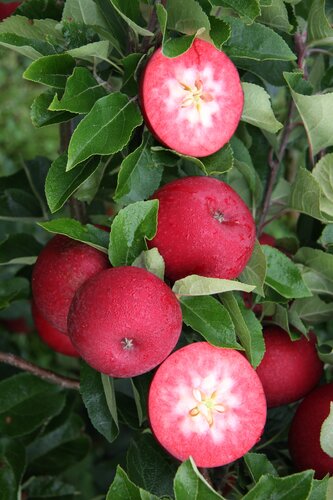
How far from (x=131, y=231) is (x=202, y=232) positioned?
58mm

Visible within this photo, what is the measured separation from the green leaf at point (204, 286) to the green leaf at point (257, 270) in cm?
6

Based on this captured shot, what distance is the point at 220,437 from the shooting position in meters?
0.61

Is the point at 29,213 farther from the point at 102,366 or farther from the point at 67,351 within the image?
the point at 102,366

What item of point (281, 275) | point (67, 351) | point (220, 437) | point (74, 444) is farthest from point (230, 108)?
point (74, 444)

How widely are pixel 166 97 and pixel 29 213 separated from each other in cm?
29

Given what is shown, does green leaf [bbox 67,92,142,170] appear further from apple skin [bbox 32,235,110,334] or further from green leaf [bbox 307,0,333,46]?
green leaf [bbox 307,0,333,46]

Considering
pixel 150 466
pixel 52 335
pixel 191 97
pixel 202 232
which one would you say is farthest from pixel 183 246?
pixel 52 335

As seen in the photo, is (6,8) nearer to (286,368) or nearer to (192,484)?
(286,368)

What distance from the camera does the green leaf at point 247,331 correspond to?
622mm

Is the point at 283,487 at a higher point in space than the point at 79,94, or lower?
lower

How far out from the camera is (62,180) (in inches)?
24.6

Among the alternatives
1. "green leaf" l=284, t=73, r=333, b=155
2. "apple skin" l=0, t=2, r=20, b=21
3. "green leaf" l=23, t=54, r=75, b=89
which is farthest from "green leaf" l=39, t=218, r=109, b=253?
"apple skin" l=0, t=2, r=20, b=21

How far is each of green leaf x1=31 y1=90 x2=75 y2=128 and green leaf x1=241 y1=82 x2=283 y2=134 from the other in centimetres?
17

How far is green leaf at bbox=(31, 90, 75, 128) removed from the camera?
610 mm
